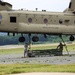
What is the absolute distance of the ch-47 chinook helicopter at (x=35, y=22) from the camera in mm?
42312

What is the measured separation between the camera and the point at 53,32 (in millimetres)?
44469

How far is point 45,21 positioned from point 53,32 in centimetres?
200

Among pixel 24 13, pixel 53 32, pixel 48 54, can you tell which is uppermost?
pixel 24 13

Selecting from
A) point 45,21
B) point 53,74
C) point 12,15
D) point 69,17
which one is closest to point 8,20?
point 12,15

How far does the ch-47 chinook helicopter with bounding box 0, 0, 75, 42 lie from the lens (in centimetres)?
4231

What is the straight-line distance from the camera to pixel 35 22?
43500 millimetres

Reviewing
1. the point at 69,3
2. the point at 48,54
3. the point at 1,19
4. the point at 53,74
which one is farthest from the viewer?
the point at 69,3

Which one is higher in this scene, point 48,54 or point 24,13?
point 24,13

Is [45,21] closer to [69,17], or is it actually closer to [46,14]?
[46,14]

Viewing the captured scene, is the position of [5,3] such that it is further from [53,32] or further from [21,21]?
[53,32]

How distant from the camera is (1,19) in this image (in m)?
41.8

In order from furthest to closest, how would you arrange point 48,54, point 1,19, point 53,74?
point 48,54 → point 1,19 → point 53,74

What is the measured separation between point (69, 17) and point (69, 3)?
12.3 ft

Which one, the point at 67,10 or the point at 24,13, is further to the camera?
the point at 67,10
